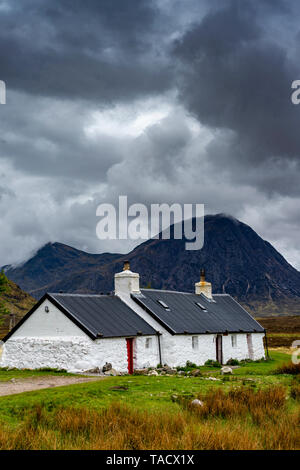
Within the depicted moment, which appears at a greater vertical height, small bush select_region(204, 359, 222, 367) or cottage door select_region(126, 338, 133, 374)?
cottage door select_region(126, 338, 133, 374)

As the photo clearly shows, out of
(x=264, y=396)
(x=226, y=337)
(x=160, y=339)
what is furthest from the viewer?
(x=226, y=337)

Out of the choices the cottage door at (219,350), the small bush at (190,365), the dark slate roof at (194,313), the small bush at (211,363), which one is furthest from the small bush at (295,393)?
the cottage door at (219,350)

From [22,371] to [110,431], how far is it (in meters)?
19.4

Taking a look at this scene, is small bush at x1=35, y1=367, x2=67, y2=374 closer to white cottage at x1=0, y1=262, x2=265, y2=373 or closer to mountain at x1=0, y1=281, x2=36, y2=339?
white cottage at x1=0, y1=262, x2=265, y2=373

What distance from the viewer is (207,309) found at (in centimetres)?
4269

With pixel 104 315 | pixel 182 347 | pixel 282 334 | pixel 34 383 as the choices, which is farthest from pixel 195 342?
pixel 282 334

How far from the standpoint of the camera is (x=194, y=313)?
131ft

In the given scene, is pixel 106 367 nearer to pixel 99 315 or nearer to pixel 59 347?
pixel 59 347

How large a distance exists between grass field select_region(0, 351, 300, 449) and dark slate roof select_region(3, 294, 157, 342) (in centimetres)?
1074

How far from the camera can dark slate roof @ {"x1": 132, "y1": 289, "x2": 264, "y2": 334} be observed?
35.7 meters

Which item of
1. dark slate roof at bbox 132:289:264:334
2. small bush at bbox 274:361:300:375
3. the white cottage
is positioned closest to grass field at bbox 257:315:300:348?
dark slate roof at bbox 132:289:264:334
